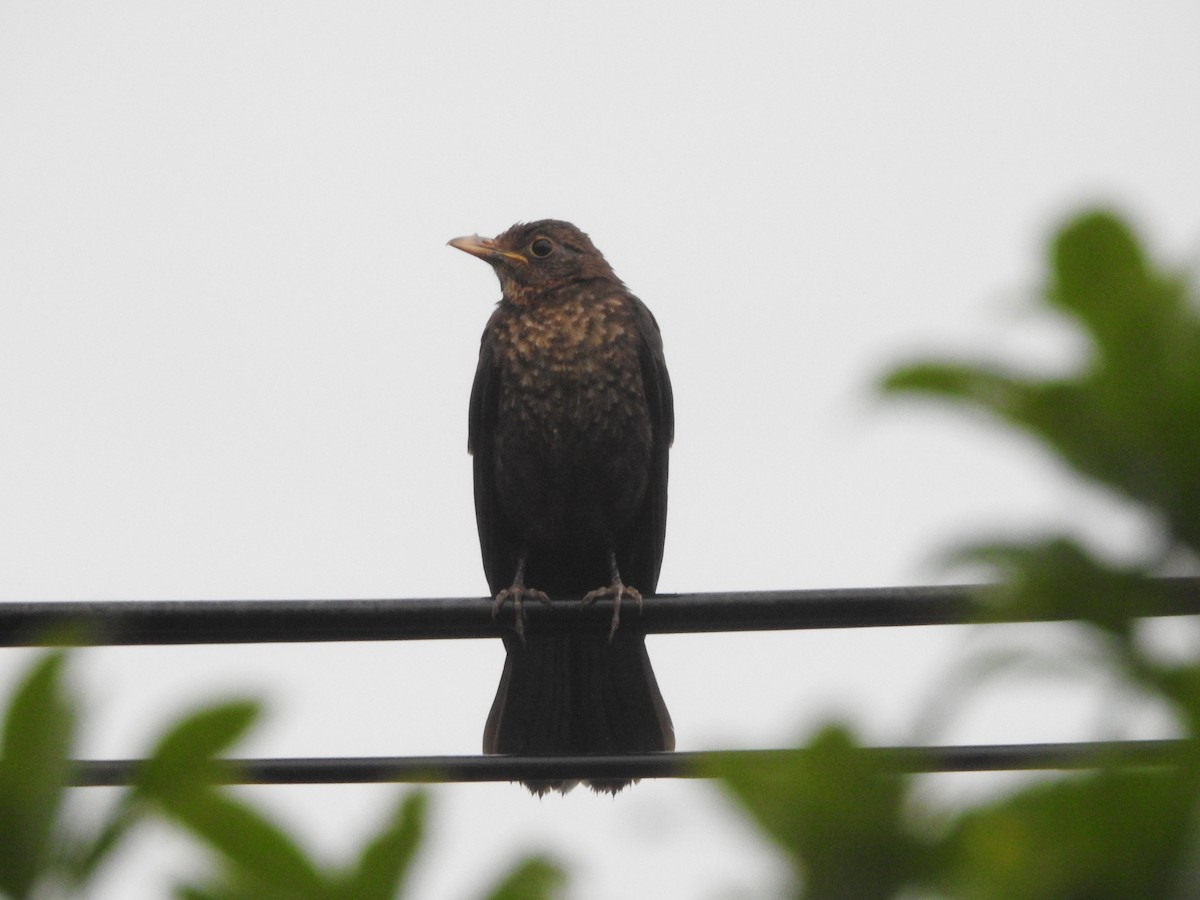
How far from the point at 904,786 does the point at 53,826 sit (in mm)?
543

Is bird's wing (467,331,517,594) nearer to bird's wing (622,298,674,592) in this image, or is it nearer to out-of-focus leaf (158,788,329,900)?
bird's wing (622,298,674,592)

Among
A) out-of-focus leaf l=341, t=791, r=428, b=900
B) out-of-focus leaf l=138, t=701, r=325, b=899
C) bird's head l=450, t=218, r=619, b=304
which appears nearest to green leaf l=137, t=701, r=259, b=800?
out-of-focus leaf l=138, t=701, r=325, b=899

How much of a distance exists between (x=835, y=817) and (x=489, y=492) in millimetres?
5009

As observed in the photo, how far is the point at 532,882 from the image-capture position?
0.93m

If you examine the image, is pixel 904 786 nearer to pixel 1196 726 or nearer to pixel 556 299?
pixel 1196 726

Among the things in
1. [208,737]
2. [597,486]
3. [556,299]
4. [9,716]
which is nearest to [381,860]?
[208,737]

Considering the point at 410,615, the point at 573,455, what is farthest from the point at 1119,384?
the point at 573,455

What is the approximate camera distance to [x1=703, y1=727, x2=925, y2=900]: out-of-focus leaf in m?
0.89

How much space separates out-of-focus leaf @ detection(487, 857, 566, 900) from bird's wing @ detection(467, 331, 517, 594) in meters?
4.92

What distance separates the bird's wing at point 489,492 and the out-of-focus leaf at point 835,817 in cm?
497

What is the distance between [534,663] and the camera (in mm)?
5215

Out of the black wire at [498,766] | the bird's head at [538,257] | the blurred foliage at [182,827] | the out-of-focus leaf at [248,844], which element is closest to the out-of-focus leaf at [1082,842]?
the blurred foliage at [182,827]

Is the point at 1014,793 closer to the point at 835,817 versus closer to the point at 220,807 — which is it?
the point at 835,817

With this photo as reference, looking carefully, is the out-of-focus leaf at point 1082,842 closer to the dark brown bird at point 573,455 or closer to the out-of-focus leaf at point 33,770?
the out-of-focus leaf at point 33,770
